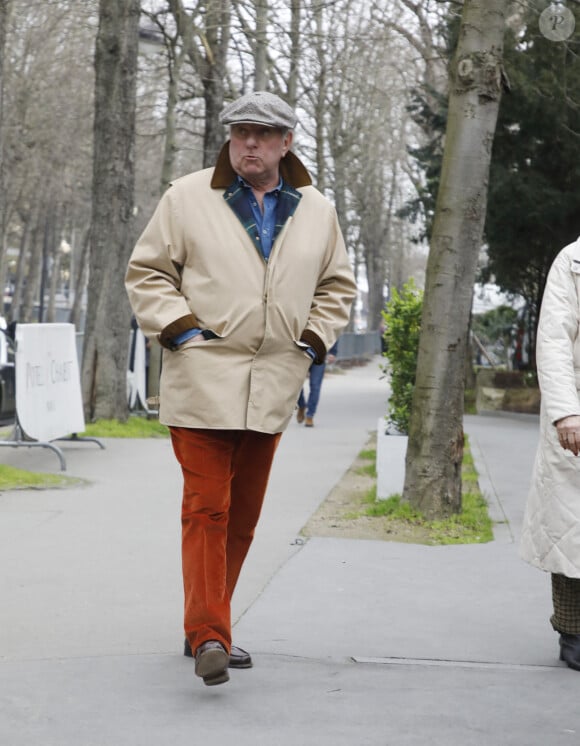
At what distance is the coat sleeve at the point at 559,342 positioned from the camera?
4.84m

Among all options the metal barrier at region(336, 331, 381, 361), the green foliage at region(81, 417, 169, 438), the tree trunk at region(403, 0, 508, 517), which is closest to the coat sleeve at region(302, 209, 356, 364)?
the tree trunk at region(403, 0, 508, 517)

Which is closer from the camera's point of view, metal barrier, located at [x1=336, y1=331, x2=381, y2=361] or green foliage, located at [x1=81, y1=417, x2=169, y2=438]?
green foliage, located at [x1=81, y1=417, x2=169, y2=438]

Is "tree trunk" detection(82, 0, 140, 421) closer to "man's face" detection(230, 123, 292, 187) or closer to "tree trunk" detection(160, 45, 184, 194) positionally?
"tree trunk" detection(160, 45, 184, 194)

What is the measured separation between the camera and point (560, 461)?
4926 millimetres

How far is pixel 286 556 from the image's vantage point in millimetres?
7254

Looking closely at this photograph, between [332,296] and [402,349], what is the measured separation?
5.42 meters

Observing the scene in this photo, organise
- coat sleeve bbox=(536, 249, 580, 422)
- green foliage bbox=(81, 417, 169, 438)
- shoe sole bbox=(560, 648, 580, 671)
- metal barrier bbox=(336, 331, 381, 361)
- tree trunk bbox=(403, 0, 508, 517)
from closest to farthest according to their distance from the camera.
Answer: coat sleeve bbox=(536, 249, 580, 422) → shoe sole bbox=(560, 648, 580, 671) → tree trunk bbox=(403, 0, 508, 517) → green foliage bbox=(81, 417, 169, 438) → metal barrier bbox=(336, 331, 381, 361)

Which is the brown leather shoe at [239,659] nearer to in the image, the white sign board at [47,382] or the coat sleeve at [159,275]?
the coat sleeve at [159,275]

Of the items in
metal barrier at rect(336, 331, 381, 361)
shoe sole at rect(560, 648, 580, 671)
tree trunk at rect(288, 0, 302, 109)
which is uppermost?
tree trunk at rect(288, 0, 302, 109)

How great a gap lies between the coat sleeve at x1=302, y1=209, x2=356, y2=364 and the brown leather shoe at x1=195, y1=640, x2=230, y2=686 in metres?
1.11

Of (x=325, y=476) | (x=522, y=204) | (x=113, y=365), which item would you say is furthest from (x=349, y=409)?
(x=325, y=476)

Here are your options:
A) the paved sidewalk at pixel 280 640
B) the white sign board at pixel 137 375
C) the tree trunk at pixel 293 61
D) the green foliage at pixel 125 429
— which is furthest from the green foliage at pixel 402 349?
the tree trunk at pixel 293 61

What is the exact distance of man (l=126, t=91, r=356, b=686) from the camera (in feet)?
14.6

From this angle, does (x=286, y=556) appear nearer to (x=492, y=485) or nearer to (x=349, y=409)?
(x=492, y=485)
